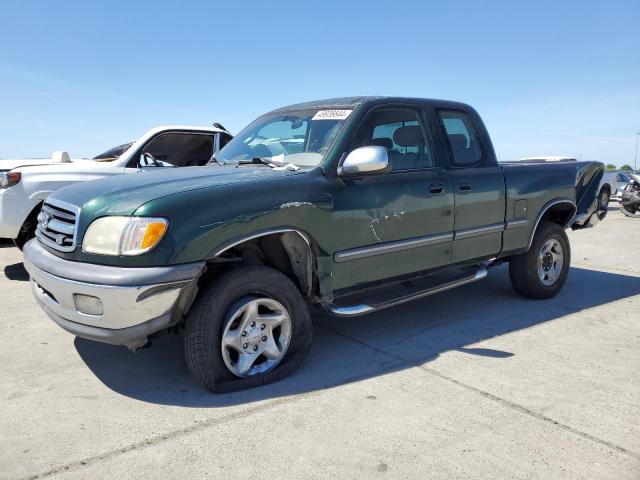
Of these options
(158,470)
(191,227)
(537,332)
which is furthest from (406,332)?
(158,470)

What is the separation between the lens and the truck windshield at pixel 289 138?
399 centimetres

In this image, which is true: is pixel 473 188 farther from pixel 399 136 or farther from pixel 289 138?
pixel 289 138

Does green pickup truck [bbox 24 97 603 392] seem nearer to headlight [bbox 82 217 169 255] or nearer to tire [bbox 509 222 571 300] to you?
headlight [bbox 82 217 169 255]

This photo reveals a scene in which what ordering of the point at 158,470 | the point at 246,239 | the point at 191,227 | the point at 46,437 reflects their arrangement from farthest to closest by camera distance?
the point at 246,239 < the point at 191,227 < the point at 46,437 < the point at 158,470

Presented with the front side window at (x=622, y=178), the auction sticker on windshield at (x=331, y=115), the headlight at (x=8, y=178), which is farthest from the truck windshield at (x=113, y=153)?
the front side window at (x=622, y=178)

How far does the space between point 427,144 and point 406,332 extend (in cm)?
158

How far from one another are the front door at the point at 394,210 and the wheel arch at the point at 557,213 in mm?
1389

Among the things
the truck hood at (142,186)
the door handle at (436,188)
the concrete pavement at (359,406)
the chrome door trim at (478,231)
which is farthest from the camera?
the chrome door trim at (478,231)

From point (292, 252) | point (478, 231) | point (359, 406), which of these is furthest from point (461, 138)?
point (359, 406)

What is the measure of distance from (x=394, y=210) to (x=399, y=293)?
67cm

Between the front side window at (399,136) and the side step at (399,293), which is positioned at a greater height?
the front side window at (399,136)

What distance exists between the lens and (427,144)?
4.52 meters

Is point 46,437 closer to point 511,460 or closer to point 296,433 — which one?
point 296,433

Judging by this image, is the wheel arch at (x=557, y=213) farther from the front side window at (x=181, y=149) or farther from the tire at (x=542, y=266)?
the front side window at (x=181, y=149)
